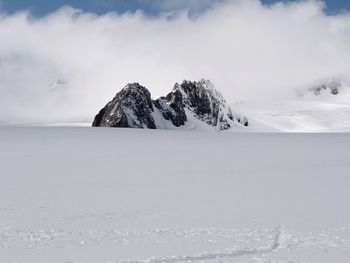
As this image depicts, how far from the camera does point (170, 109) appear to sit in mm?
148125

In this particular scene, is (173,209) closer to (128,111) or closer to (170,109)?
(128,111)

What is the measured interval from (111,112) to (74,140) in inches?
3512

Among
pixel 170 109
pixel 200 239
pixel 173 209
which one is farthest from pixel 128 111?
pixel 200 239

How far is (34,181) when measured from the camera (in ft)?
41.4

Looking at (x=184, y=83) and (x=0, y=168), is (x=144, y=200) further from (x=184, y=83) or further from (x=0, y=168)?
(x=184, y=83)

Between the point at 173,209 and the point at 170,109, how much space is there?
13885 cm

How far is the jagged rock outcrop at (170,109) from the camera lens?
114m

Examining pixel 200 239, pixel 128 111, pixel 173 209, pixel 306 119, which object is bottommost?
pixel 200 239

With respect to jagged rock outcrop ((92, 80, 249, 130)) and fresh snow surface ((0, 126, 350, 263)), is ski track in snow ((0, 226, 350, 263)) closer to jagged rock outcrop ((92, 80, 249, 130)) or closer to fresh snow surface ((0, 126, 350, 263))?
fresh snow surface ((0, 126, 350, 263))

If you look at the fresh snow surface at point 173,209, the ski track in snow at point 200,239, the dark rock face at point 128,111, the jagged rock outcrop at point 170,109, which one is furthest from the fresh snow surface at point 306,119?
the ski track in snow at point 200,239

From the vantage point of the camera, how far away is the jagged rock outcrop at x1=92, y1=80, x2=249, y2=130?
4488 inches

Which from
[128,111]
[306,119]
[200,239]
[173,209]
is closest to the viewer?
[200,239]

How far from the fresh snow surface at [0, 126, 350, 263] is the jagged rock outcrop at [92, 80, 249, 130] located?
92289mm

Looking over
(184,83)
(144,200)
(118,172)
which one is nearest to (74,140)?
(118,172)
